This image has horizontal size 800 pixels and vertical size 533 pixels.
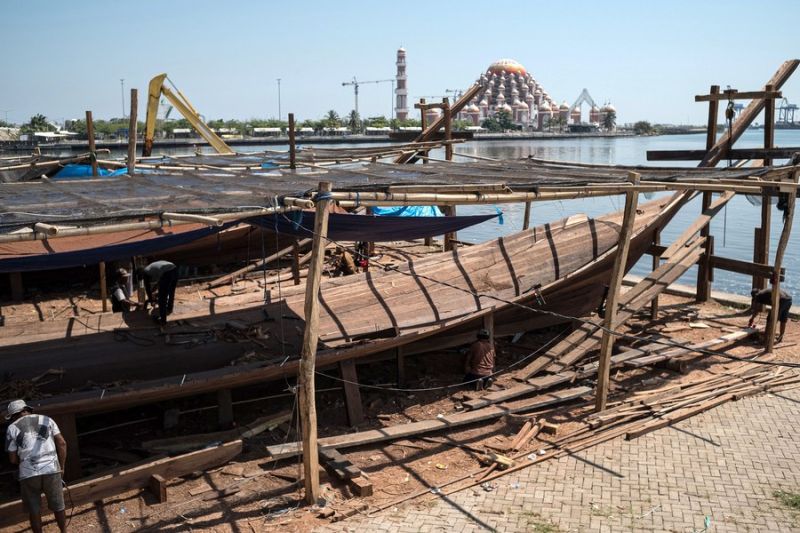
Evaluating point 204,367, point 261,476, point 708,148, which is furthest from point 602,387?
point 708,148

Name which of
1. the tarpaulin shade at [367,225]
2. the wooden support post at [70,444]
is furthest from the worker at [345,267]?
the wooden support post at [70,444]

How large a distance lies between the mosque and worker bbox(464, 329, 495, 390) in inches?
5036

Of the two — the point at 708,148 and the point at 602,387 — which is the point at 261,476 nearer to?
the point at 602,387

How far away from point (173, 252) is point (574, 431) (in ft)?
32.4

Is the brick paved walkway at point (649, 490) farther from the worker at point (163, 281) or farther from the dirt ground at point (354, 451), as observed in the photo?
the worker at point (163, 281)

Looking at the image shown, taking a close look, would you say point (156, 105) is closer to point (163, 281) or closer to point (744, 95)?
point (163, 281)

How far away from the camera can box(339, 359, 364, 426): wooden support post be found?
329 inches

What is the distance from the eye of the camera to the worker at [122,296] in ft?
35.5

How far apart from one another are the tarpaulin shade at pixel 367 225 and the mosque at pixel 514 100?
127 m

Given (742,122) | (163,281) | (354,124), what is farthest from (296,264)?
(354,124)

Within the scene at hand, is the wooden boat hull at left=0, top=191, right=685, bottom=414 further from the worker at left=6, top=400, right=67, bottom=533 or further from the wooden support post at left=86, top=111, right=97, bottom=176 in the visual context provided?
the wooden support post at left=86, top=111, right=97, bottom=176

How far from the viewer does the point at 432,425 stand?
316 inches

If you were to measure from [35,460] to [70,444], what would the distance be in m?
1.25

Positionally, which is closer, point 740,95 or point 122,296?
point 122,296
